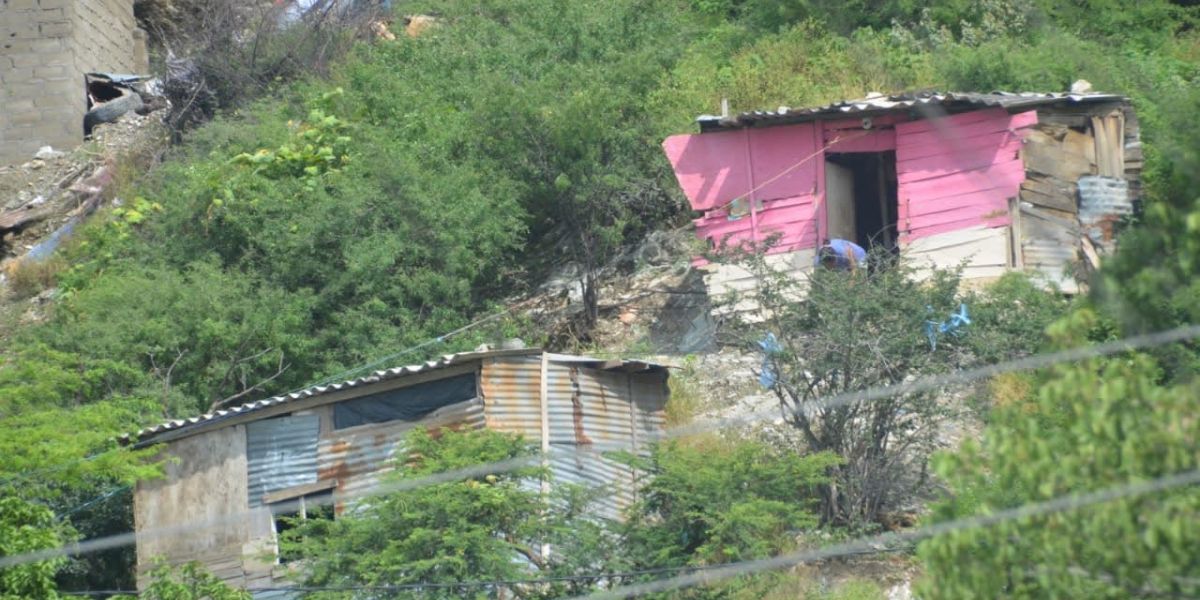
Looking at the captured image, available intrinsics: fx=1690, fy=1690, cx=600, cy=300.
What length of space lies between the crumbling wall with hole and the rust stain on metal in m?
12.4

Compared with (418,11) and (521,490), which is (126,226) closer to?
(418,11)

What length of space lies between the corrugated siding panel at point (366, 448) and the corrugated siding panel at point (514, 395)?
161 millimetres

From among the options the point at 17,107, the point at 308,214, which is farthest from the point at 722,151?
the point at 17,107

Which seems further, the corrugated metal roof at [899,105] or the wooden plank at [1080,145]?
the wooden plank at [1080,145]

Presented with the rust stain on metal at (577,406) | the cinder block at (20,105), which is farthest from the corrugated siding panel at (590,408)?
the cinder block at (20,105)

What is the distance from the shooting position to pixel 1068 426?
701 cm

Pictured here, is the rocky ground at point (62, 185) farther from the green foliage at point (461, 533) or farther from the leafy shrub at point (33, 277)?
the green foliage at point (461, 533)

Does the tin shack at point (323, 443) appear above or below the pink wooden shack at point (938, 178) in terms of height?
below

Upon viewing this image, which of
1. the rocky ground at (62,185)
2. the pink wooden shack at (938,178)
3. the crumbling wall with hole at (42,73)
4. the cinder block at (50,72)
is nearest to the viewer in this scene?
the pink wooden shack at (938,178)

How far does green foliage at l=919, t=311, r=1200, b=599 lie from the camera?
640 centimetres

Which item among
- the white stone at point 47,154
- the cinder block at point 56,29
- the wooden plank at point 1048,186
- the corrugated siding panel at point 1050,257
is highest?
the cinder block at point 56,29

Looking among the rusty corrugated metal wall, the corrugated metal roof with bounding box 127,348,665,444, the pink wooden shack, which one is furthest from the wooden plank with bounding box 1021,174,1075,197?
the corrugated metal roof with bounding box 127,348,665,444

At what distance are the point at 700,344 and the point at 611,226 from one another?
2131 mm

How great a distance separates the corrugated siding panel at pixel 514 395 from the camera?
14.5 m
